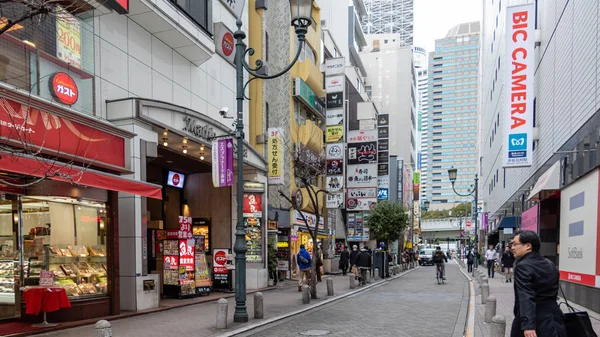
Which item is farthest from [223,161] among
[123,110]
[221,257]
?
[221,257]

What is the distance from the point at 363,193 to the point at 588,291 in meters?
18.5

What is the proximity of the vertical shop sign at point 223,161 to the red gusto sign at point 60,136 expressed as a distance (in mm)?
2767

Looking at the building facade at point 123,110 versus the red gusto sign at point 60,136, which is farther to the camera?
the building facade at point 123,110

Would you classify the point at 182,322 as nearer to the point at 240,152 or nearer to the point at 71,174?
the point at 240,152

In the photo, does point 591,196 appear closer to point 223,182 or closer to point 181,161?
point 223,182

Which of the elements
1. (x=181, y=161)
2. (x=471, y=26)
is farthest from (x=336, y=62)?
(x=471, y=26)

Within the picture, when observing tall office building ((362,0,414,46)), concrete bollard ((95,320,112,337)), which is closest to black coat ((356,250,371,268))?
concrete bollard ((95,320,112,337))

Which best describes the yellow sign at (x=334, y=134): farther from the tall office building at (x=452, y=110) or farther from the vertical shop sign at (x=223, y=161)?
the tall office building at (x=452, y=110)

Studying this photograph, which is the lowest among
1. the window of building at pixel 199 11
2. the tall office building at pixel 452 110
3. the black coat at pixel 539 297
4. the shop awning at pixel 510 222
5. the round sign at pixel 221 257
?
the round sign at pixel 221 257

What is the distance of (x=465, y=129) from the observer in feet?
575

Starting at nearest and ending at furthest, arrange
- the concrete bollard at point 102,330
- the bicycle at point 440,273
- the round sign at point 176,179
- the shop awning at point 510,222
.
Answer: the concrete bollard at point 102,330 < the round sign at point 176,179 < the bicycle at point 440,273 < the shop awning at point 510,222

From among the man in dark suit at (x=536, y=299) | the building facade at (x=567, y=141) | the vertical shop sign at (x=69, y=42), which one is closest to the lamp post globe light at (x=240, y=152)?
the vertical shop sign at (x=69, y=42)

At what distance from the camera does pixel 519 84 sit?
17.3m

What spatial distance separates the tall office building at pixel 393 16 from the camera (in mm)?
162500
